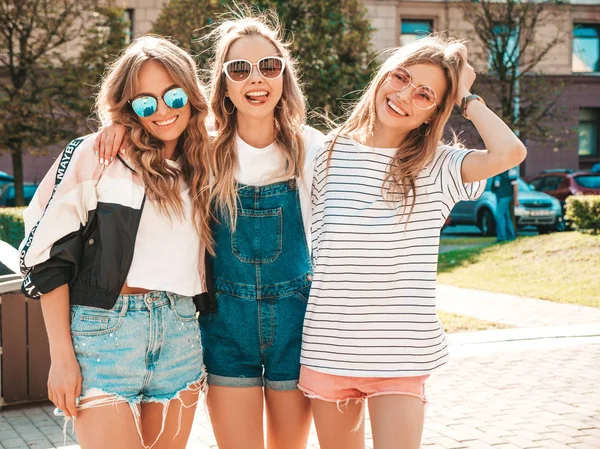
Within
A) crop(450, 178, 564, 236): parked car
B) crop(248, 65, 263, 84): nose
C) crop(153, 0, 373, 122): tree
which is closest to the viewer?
crop(248, 65, 263, 84): nose

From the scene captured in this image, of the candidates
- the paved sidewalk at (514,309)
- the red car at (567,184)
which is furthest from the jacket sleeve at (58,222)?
the red car at (567,184)

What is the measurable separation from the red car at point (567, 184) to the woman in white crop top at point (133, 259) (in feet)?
64.0

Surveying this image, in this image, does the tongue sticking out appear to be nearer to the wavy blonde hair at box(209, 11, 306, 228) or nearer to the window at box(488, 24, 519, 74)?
the wavy blonde hair at box(209, 11, 306, 228)

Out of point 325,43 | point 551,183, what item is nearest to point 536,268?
point 325,43

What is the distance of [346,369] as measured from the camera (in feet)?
9.87

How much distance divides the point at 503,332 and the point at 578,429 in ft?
10.7

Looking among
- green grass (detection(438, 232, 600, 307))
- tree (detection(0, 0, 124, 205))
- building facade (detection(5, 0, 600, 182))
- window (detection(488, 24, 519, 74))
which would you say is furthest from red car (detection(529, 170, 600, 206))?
tree (detection(0, 0, 124, 205))

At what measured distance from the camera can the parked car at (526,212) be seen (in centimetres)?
2027

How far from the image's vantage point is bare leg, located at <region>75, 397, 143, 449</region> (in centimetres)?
275

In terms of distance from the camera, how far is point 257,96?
329 cm

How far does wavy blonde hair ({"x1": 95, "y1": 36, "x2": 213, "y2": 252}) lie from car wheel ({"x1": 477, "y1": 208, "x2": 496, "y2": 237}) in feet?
60.3

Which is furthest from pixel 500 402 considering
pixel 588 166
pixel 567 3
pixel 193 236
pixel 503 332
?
pixel 588 166

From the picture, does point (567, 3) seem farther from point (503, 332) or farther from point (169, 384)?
point (169, 384)

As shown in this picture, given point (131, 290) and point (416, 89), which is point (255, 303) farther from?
point (416, 89)
